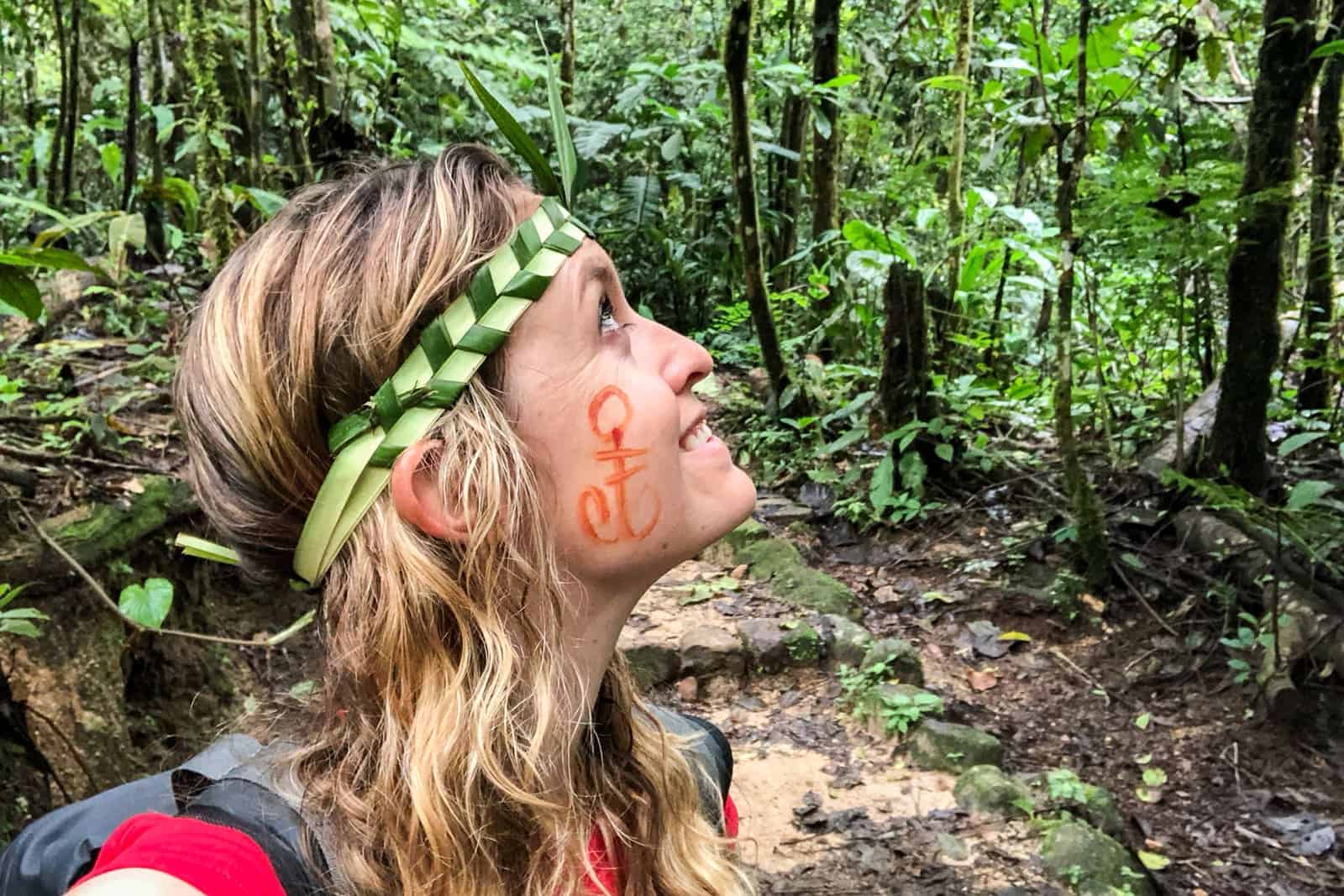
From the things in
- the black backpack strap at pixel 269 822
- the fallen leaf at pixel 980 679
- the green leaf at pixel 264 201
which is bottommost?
the fallen leaf at pixel 980 679

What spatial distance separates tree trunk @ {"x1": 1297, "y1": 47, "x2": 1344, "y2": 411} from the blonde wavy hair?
4.84 meters

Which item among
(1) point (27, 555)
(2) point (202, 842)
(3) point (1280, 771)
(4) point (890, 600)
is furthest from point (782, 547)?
(2) point (202, 842)

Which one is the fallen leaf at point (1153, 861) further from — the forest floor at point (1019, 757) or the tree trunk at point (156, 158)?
the tree trunk at point (156, 158)

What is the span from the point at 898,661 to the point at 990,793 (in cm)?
93

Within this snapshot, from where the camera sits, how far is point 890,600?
16.6 feet

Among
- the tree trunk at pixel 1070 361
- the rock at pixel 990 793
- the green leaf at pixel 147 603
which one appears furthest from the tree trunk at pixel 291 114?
the rock at pixel 990 793

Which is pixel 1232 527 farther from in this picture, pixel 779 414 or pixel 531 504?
pixel 531 504

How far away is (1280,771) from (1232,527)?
4.10 feet

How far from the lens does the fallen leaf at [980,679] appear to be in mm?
4328

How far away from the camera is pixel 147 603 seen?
236cm

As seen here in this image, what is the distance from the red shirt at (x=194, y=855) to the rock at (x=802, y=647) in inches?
143

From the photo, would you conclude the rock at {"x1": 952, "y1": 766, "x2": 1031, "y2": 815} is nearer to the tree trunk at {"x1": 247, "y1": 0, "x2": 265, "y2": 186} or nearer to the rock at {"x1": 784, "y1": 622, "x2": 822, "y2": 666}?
the rock at {"x1": 784, "y1": 622, "x2": 822, "y2": 666}

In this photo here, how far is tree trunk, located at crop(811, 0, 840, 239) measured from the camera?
764 cm

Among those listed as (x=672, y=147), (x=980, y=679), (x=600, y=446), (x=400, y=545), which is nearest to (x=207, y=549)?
(x=400, y=545)
